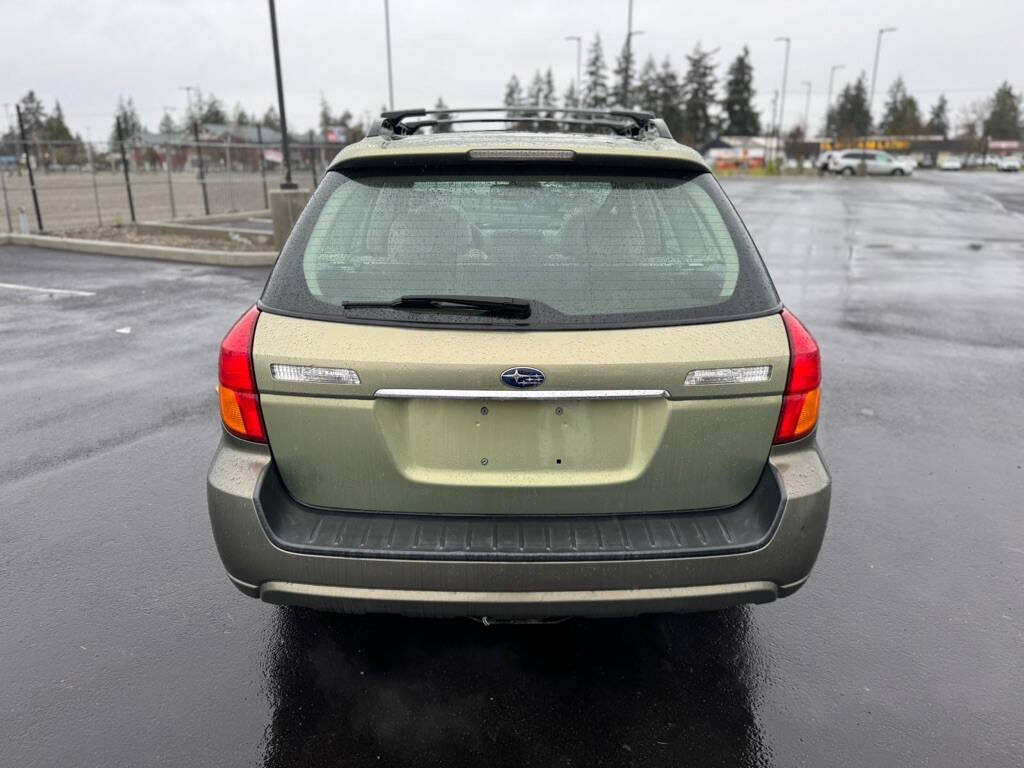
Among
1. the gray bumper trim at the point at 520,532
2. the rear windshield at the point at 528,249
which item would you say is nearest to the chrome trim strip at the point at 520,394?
the rear windshield at the point at 528,249

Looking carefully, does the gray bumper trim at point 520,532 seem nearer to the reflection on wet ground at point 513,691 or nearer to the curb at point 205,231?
the reflection on wet ground at point 513,691

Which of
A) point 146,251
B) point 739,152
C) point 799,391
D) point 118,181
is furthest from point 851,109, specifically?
point 799,391

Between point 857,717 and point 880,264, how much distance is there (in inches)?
487

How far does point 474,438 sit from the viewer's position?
238 cm

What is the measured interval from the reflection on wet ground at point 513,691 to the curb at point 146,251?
10698 millimetres

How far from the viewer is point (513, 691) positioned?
2811 mm

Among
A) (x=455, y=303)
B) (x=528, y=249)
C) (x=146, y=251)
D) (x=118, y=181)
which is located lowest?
(x=146, y=251)

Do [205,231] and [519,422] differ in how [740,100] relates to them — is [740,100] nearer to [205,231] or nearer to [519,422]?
[205,231]

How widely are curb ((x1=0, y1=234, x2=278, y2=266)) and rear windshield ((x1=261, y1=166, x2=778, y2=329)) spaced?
10745 mm

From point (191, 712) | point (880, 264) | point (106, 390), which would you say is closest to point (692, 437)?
point (191, 712)

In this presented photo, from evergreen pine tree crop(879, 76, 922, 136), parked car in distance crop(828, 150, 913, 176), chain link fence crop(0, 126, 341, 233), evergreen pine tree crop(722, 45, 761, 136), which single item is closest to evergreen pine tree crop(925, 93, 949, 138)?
evergreen pine tree crop(879, 76, 922, 136)

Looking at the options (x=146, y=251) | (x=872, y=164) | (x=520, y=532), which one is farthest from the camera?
(x=872, y=164)

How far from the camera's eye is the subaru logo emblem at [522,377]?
2303 millimetres

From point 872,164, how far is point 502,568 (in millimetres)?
59376
